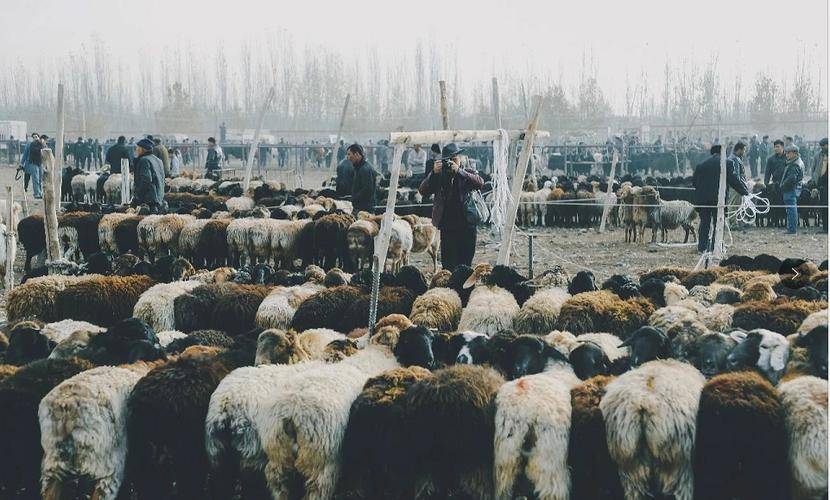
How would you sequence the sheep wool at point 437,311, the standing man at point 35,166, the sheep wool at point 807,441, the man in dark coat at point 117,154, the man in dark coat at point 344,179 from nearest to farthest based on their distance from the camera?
the sheep wool at point 807,441 → the sheep wool at point 437,311 → the man in dark coat at point 344,179 → the man in dark coat at point 117,154 → the standing man at point 35,166

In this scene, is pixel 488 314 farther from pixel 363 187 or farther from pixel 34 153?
pixel 34 153

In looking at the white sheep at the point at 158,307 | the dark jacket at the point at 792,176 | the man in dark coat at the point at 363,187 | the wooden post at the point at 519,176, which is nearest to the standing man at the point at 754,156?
the dark jacket at the point at 792,176

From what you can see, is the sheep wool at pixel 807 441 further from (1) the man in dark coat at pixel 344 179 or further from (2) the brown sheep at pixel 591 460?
(1) the man in dark coat at pixel 344 179

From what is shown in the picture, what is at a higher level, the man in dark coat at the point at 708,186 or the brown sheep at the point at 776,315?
the man in dark coat at the point at 708,186

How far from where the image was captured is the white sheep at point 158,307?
8.04 m

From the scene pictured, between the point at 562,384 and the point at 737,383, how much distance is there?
0.94m

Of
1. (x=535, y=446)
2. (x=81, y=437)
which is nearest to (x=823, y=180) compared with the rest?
(x=535, y=446)

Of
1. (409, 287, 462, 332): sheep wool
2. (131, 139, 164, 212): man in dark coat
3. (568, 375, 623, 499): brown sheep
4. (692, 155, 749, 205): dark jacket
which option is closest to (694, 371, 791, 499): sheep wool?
(568, 375, 623, 499): brown sheep

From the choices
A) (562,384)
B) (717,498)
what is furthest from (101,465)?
(717,498)

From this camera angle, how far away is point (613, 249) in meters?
16.2

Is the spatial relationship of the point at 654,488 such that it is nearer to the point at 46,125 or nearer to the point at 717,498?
the point at 717,498

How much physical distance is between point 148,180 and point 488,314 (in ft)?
26.9

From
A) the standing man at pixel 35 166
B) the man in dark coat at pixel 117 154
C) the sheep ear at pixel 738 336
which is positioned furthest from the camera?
the standing man at pixel 35 166

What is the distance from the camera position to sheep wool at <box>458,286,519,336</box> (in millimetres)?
7383
